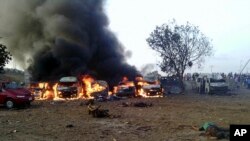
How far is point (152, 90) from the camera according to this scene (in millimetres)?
35438

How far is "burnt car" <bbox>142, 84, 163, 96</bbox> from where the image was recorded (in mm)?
35500

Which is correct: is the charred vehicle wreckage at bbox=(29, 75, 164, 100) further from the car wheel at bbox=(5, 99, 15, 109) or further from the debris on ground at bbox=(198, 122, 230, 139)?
the debris on ground at bbox=(198, 122, 230, 139)

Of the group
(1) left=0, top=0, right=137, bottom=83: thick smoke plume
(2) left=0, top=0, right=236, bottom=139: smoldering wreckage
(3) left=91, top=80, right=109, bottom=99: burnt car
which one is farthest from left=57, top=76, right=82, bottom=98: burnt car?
(1) left=0, top=0, right=137, bottom=83: thick smoke plume

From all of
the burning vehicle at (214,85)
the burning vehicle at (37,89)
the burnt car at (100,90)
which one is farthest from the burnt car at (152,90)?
the burning vehicle at (37,89)

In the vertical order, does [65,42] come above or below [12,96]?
above

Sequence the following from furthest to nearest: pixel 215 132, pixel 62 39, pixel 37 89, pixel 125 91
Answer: pixel 62 39, pixel 125 91, pixel 37 89, pixel 215 132

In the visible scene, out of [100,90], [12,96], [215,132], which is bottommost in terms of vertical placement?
[215,132]

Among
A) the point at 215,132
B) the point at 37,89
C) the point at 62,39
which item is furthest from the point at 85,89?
the point at 215,132

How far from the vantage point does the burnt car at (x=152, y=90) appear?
3550 cm

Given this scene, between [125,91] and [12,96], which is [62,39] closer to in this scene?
[125,91]

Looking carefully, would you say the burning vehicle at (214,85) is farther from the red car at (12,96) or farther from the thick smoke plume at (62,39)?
the red car at (12,96)

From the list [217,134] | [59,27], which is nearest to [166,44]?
[59,27]

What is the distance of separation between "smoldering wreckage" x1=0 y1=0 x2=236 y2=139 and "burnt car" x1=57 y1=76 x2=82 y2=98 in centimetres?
365

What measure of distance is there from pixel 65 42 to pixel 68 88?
34.4 ft
